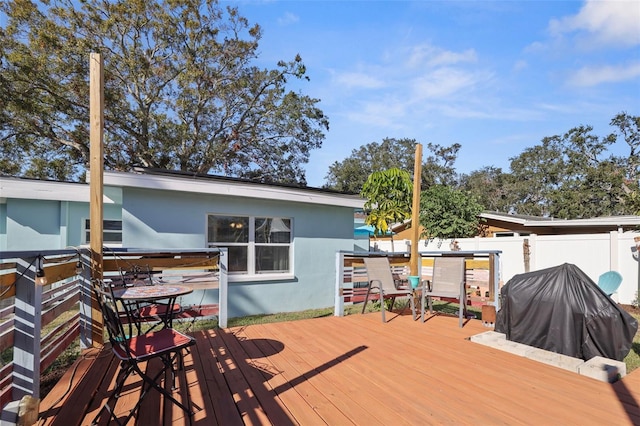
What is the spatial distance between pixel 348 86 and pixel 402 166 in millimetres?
19568

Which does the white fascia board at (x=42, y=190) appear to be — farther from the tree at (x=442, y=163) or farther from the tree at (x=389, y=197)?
the tree at (x=442, y=163)

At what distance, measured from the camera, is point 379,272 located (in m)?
5.08

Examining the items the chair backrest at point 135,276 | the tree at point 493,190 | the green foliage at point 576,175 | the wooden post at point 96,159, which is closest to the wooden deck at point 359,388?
the chair backrest at point 135,276

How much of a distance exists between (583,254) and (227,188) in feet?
27.3

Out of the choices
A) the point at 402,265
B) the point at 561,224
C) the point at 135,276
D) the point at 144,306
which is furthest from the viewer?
the point at 561,224

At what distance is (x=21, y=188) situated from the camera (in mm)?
7016

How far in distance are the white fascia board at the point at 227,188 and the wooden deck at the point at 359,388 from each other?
3068 millimetres

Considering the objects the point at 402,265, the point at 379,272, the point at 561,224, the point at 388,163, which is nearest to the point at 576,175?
the point at 388,163

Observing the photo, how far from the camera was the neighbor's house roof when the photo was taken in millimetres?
10423

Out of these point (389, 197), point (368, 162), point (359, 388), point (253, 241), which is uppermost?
point (368, 162)

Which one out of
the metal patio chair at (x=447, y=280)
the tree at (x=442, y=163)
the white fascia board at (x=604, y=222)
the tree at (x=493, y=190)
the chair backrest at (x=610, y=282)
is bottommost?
the chair backrest at (x=610, y=282)

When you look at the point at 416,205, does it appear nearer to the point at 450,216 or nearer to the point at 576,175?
the point at 450,216

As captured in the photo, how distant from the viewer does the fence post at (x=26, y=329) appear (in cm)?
197

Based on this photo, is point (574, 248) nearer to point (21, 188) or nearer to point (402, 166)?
point (21, 188)
